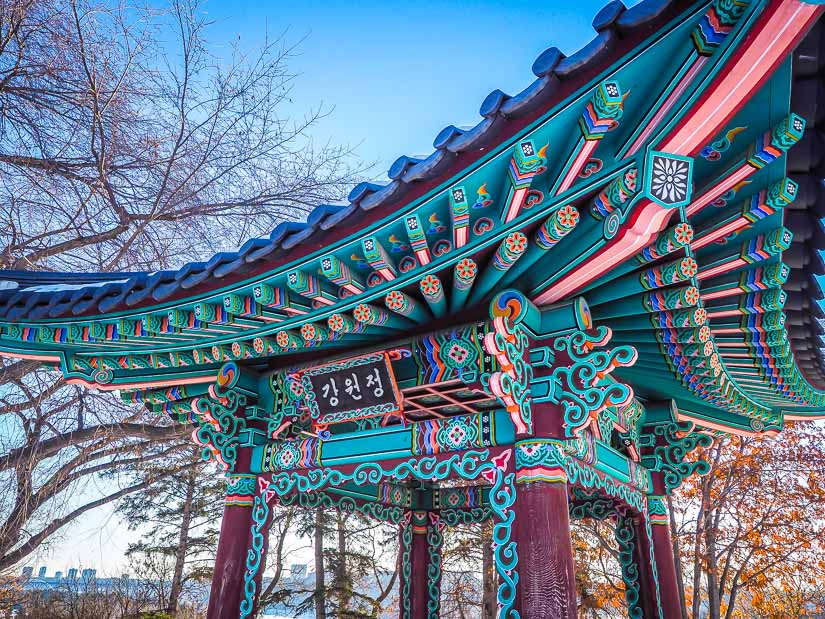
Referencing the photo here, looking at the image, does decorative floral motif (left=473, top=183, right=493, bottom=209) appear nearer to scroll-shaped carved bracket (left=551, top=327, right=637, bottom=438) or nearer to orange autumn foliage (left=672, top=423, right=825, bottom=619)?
scroll-shaped carved bracket (left=551, top=327, right=637, bottom=438)

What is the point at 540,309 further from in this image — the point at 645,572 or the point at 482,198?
the point at 645,572

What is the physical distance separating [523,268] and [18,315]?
3771mm

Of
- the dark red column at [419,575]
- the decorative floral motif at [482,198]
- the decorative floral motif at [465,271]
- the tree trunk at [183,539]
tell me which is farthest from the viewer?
the tree trunk at [183,539]

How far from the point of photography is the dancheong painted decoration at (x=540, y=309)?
7.24 ft

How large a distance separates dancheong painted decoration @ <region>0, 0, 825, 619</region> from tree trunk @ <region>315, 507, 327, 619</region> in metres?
8.58

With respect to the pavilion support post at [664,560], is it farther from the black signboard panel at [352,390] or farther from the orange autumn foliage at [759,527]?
the orange autumn foliage at [759,527]

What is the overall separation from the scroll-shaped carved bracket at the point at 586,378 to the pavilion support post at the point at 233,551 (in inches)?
100

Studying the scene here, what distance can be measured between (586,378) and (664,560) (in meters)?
2.34

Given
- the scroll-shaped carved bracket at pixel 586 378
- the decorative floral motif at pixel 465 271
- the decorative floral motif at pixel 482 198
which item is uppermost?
the decorative floral motif at pixel 482 198

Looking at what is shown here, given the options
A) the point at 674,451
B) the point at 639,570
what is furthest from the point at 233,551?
the point at 674,451

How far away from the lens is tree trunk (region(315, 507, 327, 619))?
40.5ft

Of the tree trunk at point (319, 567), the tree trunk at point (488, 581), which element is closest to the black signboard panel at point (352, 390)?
the tree trunk at point (488, 581)

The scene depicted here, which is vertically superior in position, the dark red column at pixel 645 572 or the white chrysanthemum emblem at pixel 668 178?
the white chrysanthemum emblem at pixel 668 178

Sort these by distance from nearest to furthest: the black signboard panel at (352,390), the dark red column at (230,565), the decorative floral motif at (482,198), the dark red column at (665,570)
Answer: the decorative floral motif at (482,198) → the black signboard panel at (352,390) → the dark red column at (230,565) → the dark red column at (665,570)
